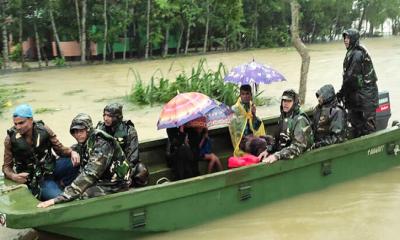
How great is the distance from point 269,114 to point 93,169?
6739mm

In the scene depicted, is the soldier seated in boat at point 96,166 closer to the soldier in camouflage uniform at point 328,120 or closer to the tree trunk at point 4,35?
the soldier in camouflage uniform at point 328,120

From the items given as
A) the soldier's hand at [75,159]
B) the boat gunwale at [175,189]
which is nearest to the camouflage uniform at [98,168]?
the boat gunwale at [175,189]

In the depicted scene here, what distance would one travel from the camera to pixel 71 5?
22000mm

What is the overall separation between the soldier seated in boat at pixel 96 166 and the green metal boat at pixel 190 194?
171 mm

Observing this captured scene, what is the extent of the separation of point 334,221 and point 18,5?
17353 mm

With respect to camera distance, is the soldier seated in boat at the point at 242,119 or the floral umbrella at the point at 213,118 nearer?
the floral umbrella at the point at 213,118

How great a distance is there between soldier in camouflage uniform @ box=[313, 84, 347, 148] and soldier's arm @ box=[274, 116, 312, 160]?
0.36 m

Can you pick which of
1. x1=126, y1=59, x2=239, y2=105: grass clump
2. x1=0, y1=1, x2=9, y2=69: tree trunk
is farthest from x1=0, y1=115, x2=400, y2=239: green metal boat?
x1=0, y1=1, x2=9, y2=69: tree trunk

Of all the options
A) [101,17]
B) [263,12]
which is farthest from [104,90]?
[263,12]

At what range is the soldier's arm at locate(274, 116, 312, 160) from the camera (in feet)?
16.6

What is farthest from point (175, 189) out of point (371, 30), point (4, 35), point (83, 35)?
point (371, 30)

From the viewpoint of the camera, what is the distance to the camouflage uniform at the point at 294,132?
5082 mm

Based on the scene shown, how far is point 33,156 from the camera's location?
4645mm

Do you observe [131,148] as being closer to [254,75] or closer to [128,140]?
[128,140]
